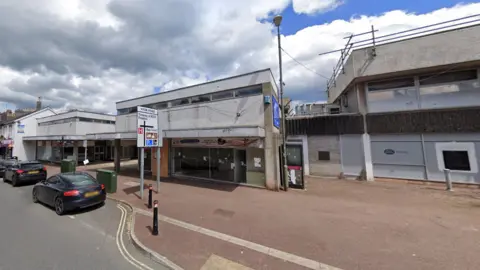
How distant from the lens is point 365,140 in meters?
13.8

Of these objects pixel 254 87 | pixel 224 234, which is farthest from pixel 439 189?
pixel 224 234

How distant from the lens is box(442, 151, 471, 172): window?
11.6 metres

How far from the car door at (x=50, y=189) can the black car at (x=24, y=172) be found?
22.1ft

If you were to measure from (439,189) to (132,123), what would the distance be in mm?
20605

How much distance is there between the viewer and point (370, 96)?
1384 centimetres

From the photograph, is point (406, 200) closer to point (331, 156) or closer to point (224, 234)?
point (331, 156)

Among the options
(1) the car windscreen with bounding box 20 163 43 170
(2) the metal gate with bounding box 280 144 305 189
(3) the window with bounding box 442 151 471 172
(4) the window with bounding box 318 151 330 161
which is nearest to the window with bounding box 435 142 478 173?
(3) the window with bounding box 442 151 471 172

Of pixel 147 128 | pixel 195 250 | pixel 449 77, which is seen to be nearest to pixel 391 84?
pixel 449 77

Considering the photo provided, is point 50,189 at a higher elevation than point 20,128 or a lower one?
lower

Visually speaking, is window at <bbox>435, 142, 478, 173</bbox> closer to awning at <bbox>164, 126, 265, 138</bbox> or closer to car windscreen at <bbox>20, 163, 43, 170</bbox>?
awning at <bbox>164, 126, 265, 138</bbox>

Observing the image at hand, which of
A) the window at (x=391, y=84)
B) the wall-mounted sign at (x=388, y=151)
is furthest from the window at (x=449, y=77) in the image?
the wall-mounted sign at (x=388, y=151)

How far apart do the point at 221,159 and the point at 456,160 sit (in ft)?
43.9

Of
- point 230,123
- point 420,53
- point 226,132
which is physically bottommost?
point 226,132

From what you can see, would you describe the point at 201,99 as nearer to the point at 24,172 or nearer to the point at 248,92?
the point at 248,92
